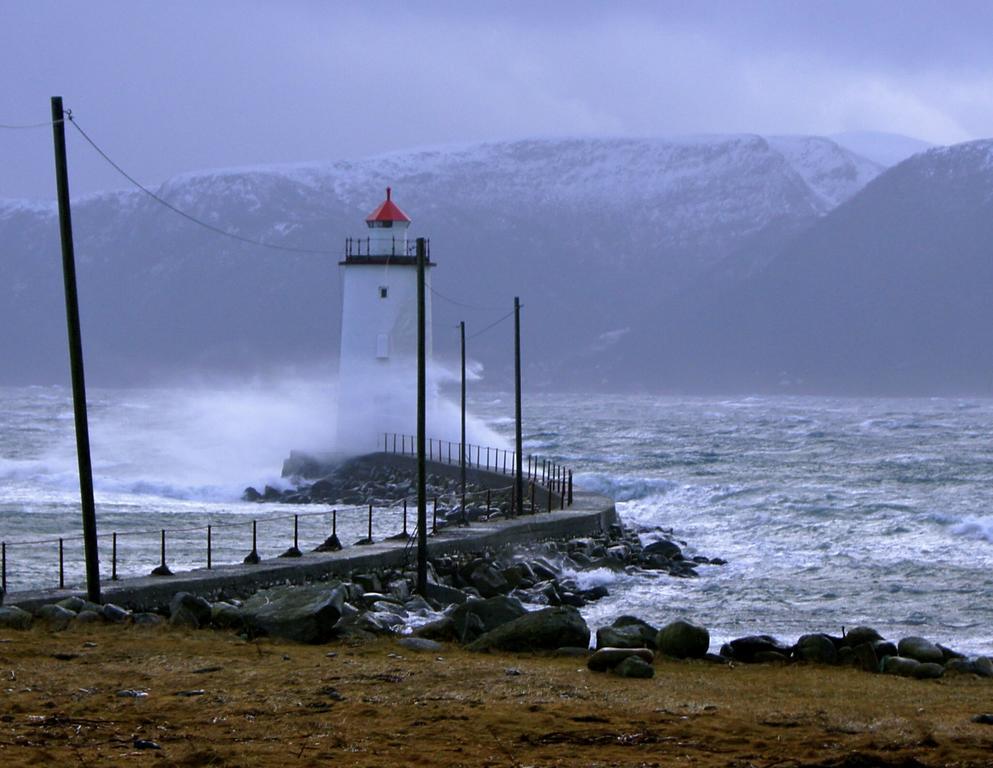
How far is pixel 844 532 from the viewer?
109 feet

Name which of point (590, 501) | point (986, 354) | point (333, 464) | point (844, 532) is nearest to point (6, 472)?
point (333, 464)

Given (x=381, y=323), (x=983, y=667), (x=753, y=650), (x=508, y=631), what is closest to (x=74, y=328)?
(x=508, y=631)

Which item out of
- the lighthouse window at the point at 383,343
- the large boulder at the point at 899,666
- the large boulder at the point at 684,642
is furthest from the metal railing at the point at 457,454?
the large boulder at the point at 899,666

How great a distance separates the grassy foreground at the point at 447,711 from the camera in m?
10.2

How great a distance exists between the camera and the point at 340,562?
21.3 metres

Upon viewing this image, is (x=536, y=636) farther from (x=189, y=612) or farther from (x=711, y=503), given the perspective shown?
(x=711, y=503)

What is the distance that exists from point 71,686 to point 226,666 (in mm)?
1395

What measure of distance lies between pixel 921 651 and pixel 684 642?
2185 millimetres

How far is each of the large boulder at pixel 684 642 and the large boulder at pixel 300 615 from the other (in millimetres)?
2866

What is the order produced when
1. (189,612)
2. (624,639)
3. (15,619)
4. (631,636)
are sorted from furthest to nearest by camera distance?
(189,612)
(15,619)
(631,636)
(624,639)

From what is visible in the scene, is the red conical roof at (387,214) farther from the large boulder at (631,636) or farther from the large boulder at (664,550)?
the large boulder at (631,636)

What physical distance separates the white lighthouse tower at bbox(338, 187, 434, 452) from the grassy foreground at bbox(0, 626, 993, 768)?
27922 mm

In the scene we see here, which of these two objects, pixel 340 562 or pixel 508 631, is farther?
pixel 340 562

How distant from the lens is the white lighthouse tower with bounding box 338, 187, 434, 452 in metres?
42.0
